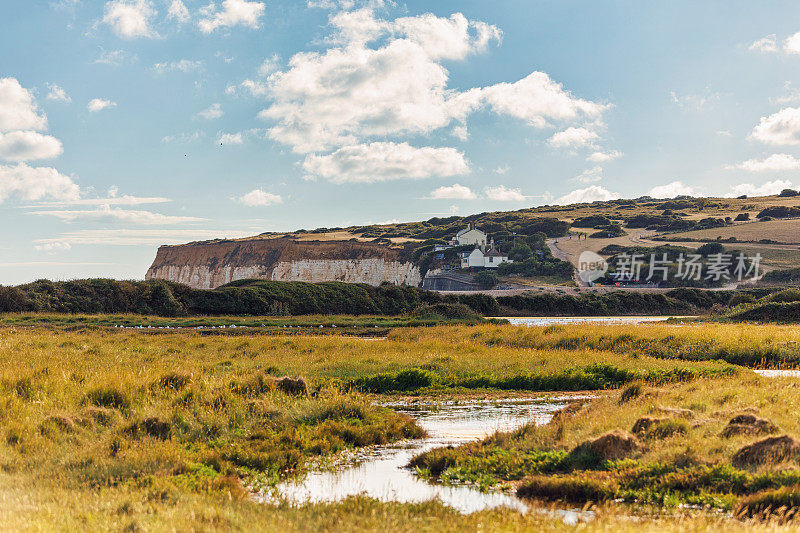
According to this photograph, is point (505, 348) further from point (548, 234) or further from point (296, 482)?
point (548, 234)

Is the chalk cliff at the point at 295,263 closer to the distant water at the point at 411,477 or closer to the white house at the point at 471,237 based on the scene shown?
the white house at the point at 471,237

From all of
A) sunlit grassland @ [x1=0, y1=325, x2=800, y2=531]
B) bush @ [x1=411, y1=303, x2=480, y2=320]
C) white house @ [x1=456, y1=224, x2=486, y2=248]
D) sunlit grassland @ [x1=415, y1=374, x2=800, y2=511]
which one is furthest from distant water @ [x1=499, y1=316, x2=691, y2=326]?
white house @ [x1=456, y1=224, x2=486, y2=248]

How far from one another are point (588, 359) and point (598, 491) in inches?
617

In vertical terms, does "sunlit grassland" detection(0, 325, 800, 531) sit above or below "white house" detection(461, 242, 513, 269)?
below

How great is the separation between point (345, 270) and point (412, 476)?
4644 inches

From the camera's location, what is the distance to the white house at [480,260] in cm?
11156

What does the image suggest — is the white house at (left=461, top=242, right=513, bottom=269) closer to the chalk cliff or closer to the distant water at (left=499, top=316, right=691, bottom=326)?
the chalk cliff

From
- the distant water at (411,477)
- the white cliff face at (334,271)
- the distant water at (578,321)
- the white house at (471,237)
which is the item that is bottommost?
the distant water at (578,321)

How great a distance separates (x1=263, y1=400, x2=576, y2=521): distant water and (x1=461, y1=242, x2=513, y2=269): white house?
95.8 meters

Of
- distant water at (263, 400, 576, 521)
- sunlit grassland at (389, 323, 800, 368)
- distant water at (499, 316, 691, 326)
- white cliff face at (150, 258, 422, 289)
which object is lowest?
distant water at (499, 316, 691, 326)

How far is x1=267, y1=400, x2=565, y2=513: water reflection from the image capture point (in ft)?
30.8

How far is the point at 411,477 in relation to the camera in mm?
10680

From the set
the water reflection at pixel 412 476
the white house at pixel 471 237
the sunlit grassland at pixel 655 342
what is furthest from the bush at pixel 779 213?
the water reflection at pixel 412 476

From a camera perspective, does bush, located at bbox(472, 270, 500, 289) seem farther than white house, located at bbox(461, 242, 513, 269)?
No
